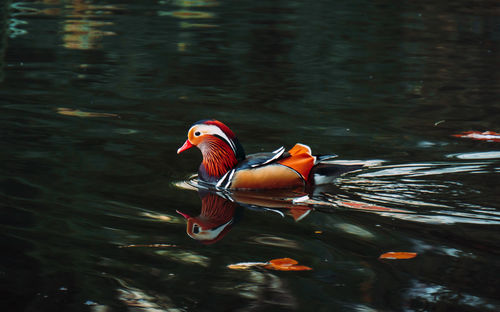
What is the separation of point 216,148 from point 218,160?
11 cm

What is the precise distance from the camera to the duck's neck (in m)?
7.95

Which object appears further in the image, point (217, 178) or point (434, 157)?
point (434, 157)

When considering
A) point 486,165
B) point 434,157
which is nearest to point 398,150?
point 434,157

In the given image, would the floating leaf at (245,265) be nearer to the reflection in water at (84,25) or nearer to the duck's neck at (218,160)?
the duck's neck at (218,160)

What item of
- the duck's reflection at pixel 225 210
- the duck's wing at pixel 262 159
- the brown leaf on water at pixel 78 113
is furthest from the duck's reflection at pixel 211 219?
the brown leaf on water at pixel 78 113

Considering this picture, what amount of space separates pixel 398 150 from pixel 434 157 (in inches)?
17.6

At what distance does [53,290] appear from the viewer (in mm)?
5262

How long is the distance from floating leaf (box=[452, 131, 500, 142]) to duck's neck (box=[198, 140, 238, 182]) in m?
3.10

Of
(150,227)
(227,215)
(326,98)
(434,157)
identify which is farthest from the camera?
(326,98)

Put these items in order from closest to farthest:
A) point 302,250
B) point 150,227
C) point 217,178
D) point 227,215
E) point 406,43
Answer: point 302,250, point 150,227, point 227,215, point 217,178, point 406,43

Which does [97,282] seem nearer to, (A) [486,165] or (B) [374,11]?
(A) [486,165]

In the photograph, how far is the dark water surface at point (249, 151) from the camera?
5.34m

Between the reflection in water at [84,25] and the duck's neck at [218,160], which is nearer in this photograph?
the duck's neck at [218,160]

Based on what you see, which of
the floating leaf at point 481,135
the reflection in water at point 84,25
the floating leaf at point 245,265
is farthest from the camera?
the reflection in water at point 84,25
